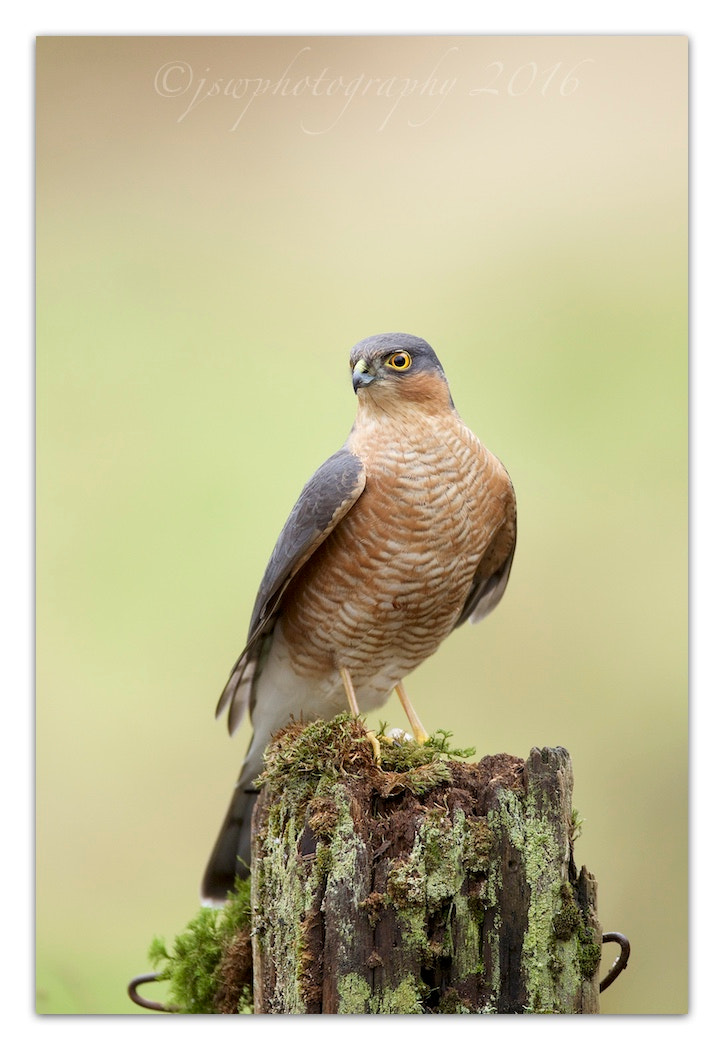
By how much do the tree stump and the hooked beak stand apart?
1.28 m

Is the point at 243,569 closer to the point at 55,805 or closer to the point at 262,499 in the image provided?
the point at 262,499

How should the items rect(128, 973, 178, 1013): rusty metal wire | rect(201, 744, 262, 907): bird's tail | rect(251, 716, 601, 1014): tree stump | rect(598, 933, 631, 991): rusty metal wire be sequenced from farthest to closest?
1. rect(201, 744, 262, 907): bird's tail
2. rect(128, 973, 178, 1013): rusty metal wire
3. rect(598, 933, 631, 991): rusty metal wire
4. rect(251, 716, 601, 1014): tree stump

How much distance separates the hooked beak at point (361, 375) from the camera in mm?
3293

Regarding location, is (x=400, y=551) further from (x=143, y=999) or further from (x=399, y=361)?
(x=143, y=999)

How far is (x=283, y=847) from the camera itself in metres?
2.88

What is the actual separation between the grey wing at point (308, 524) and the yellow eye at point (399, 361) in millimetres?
335

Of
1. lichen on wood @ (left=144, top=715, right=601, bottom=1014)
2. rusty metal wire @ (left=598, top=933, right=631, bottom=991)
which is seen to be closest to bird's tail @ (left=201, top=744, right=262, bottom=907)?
lichen on wood @ (left=144, top=715, right=601, bottom=1014)

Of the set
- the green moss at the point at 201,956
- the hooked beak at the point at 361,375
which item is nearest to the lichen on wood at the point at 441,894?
the green moss at the point at 201,956

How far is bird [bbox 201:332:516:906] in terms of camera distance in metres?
3.30

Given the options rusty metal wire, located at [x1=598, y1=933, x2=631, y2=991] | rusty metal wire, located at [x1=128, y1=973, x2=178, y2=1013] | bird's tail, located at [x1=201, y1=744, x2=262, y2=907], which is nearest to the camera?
rusty metal wire, located at [x1=598, y1=933, x2=631, y2=991]

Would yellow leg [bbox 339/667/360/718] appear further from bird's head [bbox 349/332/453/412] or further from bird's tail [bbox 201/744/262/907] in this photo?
bird's head [bbox 349/332/453/412]

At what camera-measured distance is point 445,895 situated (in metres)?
2.65

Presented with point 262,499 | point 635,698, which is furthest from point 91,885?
point 635,698

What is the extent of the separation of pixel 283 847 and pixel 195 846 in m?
1.17
